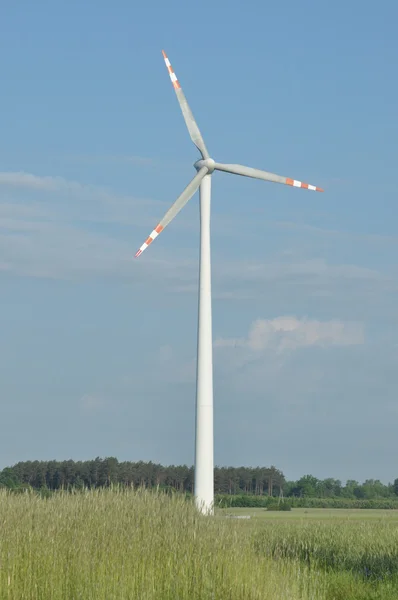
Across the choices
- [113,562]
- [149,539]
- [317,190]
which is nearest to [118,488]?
[149,539]

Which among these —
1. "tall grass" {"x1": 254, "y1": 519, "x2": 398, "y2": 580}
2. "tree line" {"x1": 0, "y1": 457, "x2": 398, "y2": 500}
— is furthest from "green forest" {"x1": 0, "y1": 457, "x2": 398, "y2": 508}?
"tall grass" {"x1": 254, "y1": 519, "x2": 398, "y2": 580}

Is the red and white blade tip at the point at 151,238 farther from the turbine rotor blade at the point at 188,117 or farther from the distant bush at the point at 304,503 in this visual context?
the distant bush at the point at 304,503

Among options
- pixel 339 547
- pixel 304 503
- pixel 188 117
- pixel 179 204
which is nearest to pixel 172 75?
pixel 188 117

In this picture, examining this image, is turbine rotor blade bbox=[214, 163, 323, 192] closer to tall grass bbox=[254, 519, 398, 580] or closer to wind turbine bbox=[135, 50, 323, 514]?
wind turbine bbox=[135, 50, 323, 514]

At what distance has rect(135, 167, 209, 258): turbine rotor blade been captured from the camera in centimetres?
4603

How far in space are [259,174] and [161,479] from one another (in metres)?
23.5

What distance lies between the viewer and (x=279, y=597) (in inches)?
962

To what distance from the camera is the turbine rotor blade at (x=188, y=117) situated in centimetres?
4991

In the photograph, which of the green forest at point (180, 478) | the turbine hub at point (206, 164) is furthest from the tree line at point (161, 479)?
the turbine hub at point (206, 164)

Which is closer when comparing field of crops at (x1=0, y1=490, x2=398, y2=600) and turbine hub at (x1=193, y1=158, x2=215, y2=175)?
field of crops at (x1=0, y1=490, x2=398, y2=600)

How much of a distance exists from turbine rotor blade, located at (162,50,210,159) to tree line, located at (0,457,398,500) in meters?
16.1

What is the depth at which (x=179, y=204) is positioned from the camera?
158 feet

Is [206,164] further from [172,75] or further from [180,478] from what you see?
[180,478]

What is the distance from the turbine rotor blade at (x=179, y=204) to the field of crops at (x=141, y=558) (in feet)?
52.0
